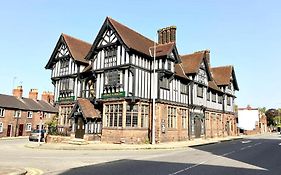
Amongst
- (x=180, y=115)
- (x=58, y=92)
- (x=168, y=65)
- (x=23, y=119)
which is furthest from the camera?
(x=23, y=119)

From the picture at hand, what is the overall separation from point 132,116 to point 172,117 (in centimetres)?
604

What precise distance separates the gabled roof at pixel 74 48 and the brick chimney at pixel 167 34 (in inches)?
401

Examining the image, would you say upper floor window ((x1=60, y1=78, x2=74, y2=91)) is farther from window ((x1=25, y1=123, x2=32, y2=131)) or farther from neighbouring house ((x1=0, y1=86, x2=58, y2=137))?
window ((x1=25, y1=123, x2=32, y2=131))

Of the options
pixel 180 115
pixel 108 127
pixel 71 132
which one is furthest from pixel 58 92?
pixel 180 115

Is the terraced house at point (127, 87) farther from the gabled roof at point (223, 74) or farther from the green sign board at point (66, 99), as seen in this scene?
the gabled roof at point (223, 74)

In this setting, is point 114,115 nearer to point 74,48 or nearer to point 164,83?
point 164,83

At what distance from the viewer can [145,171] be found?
1071 cm

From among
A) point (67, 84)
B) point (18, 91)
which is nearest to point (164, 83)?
point (67, 84)

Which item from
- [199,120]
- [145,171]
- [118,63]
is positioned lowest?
[145,171]

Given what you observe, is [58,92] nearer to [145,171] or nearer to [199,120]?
[199,120]

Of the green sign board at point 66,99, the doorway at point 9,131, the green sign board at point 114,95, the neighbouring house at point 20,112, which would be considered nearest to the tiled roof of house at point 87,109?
the green sign board at point 114,95

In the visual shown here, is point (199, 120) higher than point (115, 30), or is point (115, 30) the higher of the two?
point (115, 30)

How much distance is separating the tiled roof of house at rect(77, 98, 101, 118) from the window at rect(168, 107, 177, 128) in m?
7.86

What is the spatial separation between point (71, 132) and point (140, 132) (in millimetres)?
8328
